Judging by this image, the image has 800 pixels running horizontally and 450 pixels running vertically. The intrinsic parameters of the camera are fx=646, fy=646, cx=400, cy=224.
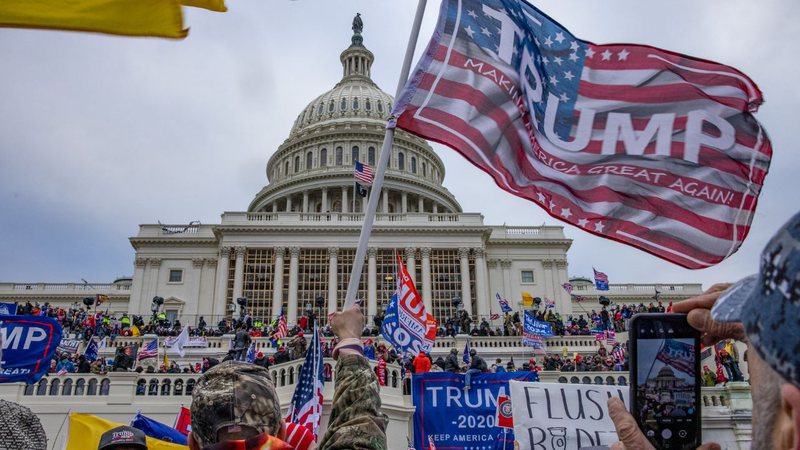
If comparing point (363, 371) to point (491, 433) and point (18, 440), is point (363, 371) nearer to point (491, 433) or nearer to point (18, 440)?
point (18, 440)

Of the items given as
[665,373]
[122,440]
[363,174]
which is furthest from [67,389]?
[363,174]

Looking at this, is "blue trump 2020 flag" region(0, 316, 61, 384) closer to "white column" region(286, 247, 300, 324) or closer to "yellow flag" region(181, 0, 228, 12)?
"yellow flag" region(181, 0, 228, 12)

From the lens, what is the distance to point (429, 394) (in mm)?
13055

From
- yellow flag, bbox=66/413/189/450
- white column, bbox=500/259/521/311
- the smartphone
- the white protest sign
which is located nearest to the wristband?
the smartphone

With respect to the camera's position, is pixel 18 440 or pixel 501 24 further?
pixel 501 24

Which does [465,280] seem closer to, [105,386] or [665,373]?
[105,386]

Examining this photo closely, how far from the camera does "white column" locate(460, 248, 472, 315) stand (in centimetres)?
5225

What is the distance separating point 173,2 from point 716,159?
4872 mm

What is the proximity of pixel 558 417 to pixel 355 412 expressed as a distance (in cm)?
688

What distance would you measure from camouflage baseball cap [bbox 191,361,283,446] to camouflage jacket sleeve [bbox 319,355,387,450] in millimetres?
278

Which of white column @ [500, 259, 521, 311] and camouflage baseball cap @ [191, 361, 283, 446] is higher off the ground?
white column @ [500, 259, 521, 311]

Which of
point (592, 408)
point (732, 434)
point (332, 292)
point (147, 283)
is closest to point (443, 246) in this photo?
point (332, 292)

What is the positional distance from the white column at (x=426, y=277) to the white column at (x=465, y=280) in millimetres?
2673

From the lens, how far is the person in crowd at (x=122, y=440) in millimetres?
3869
